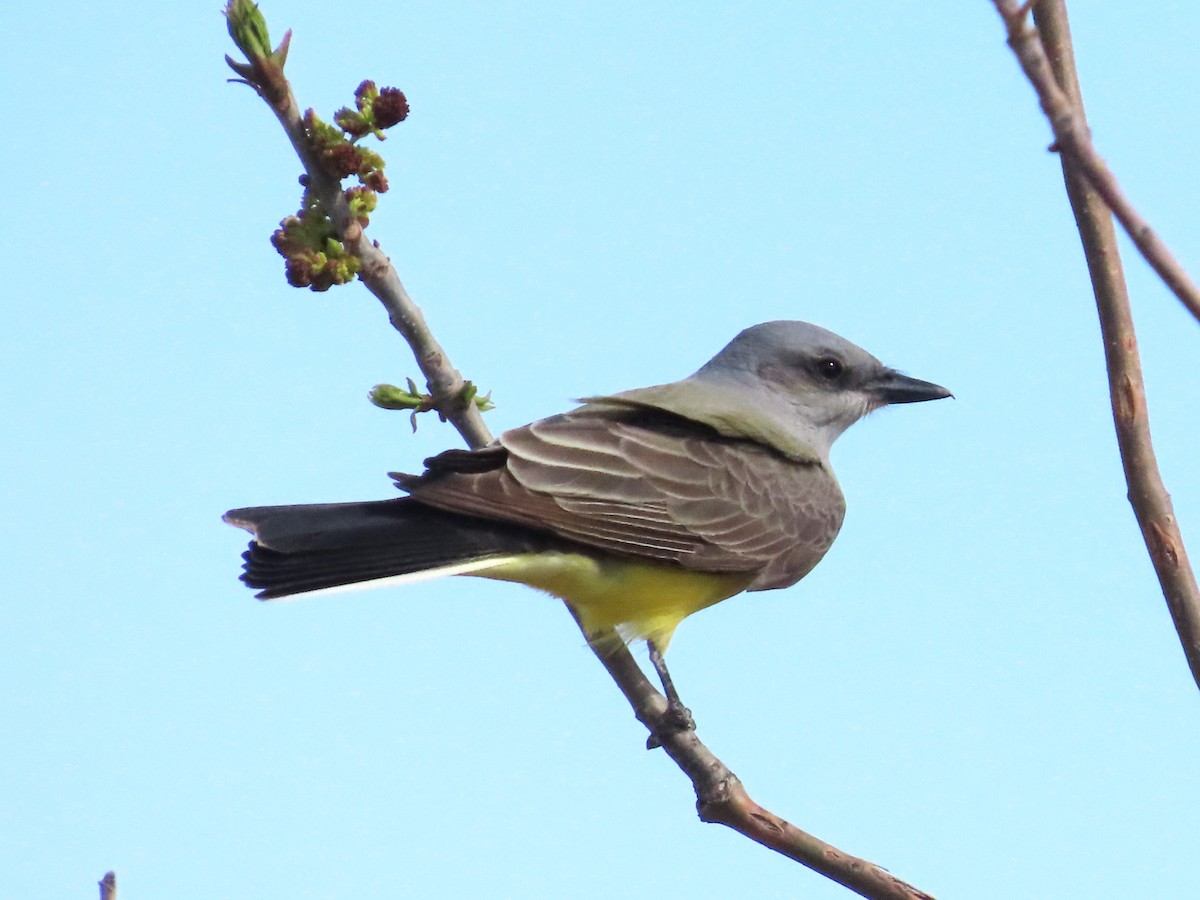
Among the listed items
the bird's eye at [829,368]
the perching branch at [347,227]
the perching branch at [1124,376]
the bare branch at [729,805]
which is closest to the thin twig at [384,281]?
the perching branch at [347,227]

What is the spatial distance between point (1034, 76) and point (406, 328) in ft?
8.54

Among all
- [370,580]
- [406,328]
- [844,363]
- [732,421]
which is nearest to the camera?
[406,328]

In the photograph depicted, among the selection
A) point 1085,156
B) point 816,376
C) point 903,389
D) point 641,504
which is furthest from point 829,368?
point 1085,156

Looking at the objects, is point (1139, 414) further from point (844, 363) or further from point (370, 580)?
point (844, 363)

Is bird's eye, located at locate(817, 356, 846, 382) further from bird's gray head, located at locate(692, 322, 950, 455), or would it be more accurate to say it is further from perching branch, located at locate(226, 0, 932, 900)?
perching branch, located at locate(226, 0, 932, 900)

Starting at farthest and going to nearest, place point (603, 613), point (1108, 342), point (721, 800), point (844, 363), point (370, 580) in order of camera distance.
A: point (844, 363) < point (603, 613) < point (370, 580) < point (721, 800) < point (1108, 342)

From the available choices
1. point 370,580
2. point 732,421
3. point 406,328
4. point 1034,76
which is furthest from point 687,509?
point 1034,76

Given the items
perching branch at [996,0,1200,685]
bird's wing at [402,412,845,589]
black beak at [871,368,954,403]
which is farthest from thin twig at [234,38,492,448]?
black beak at [871,368,954,403]

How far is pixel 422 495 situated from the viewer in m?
5.24

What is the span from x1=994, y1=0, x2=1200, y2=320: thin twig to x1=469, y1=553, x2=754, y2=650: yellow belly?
11.9 feet

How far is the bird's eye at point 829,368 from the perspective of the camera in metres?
7.42

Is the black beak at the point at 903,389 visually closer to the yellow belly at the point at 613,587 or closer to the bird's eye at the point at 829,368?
the bird's eye at the point at 829,368

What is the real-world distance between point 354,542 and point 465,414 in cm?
69

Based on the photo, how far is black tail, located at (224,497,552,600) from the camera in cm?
492
